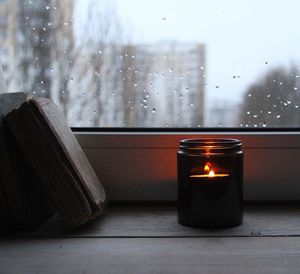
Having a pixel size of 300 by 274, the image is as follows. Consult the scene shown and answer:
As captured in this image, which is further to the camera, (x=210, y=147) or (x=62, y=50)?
(x=62, y=50)

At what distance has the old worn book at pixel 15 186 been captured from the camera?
0.69m

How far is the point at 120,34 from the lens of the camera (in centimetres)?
93

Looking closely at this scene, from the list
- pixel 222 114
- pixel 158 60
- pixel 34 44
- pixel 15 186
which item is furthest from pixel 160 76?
pixel 15 186

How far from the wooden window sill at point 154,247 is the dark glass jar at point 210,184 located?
2 cm

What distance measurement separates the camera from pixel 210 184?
2.40 ft

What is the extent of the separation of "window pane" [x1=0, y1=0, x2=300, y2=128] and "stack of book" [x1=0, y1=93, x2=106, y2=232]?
23 cm

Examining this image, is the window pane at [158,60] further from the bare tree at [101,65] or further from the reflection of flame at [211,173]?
the reflection of flame at [211,173]

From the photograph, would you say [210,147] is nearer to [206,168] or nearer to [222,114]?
[206,168]

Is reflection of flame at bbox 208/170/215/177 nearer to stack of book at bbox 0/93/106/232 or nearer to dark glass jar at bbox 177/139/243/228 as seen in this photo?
dark glass jar at bbox 177/139/243/228

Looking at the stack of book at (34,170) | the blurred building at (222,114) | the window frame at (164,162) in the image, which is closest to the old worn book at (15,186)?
the stack of book at (34,170)

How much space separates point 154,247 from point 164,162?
0.25 m

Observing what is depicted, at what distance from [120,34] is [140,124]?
169mm

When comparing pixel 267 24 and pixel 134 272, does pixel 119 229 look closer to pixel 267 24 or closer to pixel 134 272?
pixel 134 272

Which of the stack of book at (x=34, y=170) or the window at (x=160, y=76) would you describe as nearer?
the stack of book at (x=34, y=170)
